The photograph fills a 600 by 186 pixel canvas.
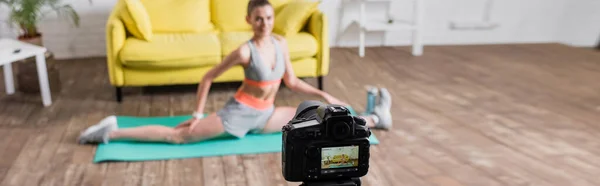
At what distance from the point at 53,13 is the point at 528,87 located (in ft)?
12.1

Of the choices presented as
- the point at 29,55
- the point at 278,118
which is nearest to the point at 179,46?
the point at 29,55

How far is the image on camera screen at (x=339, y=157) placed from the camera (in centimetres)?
109

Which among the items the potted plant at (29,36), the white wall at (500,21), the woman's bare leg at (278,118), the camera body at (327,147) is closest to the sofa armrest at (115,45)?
the potted plant at (29,36)

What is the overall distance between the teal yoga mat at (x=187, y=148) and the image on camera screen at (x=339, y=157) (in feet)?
5.36

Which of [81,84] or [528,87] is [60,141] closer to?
[81,84]

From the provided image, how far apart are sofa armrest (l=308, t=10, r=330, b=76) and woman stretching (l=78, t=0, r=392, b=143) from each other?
86cm

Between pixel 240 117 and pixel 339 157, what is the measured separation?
66.2 inches

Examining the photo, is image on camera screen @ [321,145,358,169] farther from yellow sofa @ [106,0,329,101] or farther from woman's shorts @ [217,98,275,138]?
yellow sofa @ [106,0,329,101]

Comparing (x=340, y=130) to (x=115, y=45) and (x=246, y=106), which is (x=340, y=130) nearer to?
(x=246, y=106)

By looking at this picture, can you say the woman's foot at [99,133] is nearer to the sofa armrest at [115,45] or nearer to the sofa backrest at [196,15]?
the sofa armrest at [115,45]

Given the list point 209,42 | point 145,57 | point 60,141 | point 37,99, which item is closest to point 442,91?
point 209,42

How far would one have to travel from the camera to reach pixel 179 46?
3.44 meters

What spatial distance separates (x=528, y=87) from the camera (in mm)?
3947

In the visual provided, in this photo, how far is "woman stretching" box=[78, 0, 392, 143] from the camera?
2611 millimetres
